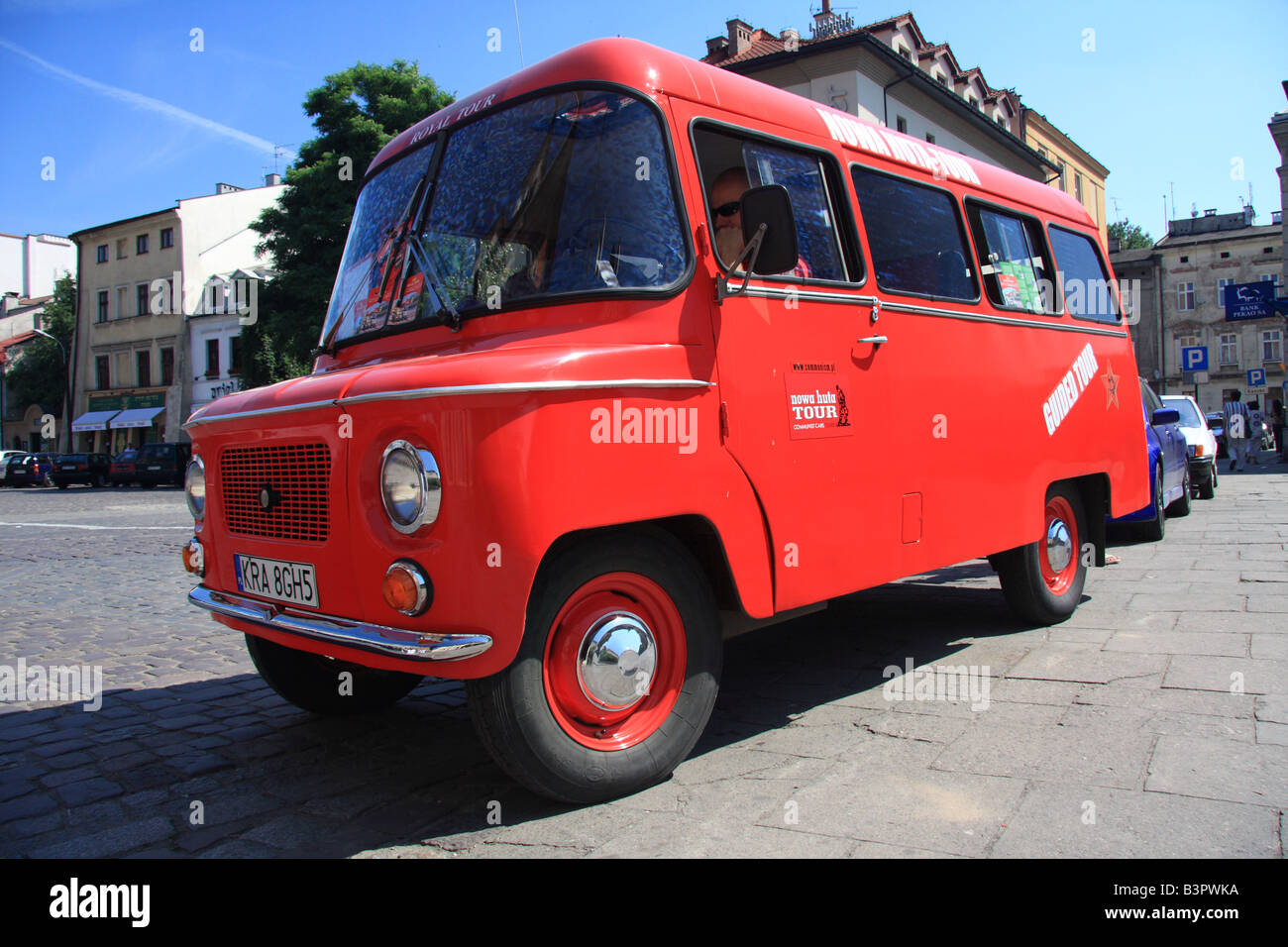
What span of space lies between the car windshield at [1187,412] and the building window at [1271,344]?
2008 inches

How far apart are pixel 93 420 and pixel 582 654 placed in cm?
5857

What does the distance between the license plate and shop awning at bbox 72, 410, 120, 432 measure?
55.3m

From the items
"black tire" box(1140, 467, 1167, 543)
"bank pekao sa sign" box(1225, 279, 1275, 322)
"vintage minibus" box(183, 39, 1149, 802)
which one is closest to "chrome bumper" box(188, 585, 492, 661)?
"vintage minibus" box(183, 39, 1149, 802)

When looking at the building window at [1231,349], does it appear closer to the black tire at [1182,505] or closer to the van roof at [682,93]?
the black tire at [1182,505]

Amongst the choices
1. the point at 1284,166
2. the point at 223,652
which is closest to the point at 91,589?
the point at 223,652

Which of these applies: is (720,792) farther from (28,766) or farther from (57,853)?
(28,766)

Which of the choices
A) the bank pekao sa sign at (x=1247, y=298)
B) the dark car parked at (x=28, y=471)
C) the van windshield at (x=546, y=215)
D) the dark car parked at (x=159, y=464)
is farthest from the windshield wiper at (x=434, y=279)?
the dark car parked at (x=28, y=471)

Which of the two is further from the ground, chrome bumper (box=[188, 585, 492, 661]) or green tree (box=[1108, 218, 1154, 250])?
green tree (box=[1108, 218, 1154, 250])

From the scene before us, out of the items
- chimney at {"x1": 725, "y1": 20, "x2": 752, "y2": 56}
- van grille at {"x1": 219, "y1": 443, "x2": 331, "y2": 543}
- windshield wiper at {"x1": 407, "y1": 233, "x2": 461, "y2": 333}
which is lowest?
van grille at {"x1": 219, "y1": 443, "x2": 331, "y2": 543}

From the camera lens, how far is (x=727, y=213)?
3799mm

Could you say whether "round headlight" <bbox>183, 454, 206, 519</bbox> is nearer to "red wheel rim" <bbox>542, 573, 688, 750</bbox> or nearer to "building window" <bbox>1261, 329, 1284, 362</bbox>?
"red wheel rim" <bbox>542, 573, 688, 750</bbox>

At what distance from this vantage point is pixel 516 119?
3.69 m

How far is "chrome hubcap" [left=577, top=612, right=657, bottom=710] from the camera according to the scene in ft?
10.5

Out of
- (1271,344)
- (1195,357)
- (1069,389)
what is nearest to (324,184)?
(1069,389)
